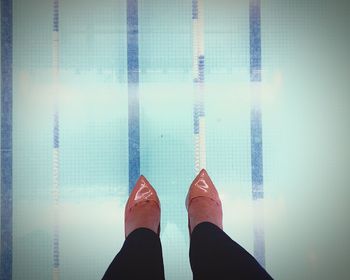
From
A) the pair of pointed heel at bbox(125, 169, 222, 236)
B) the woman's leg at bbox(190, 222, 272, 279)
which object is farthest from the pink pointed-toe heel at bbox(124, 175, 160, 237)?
the woman's leg at bbox(190, 222, 272, 279)

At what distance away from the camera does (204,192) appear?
1130 millimetres

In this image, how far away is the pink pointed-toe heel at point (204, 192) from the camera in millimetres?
1083

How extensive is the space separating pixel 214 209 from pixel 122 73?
1.87ft

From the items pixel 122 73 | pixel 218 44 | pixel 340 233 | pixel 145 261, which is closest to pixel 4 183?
pixel 122 73

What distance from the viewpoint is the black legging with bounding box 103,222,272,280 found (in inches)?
30.5

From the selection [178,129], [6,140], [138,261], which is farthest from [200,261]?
[6,140]

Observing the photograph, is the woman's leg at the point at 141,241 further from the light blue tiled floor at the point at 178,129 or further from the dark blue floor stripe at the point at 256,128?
the dark blue floor stripe at the point at 256,128

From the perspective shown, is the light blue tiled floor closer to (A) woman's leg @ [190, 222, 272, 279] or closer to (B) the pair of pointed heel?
(B) the pair of pointed heel

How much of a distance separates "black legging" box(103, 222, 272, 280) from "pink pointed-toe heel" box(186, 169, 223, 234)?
17 centimetres

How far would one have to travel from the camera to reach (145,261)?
813 mm

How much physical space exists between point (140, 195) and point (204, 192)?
211 mm

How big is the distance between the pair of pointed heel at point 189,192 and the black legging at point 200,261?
21 cm

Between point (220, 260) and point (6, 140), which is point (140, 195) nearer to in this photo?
point (220, 260)

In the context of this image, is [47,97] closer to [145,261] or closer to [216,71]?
[216,71]
